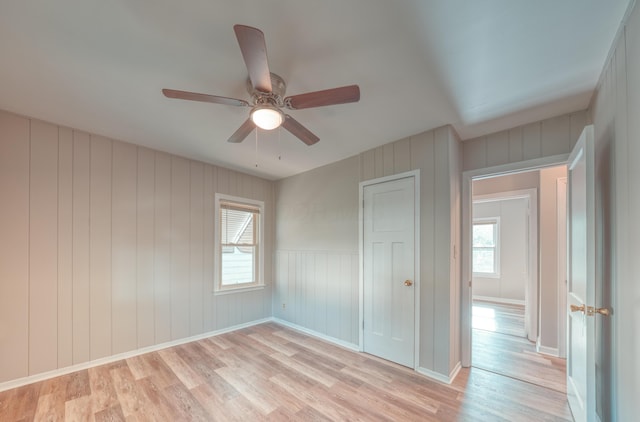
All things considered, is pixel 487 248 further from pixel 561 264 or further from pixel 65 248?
pixel 65 248

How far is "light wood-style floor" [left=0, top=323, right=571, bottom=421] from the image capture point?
2115mm

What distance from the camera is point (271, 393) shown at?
7.93 ft

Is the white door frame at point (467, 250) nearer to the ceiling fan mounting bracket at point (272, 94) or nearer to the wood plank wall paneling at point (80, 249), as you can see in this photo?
the ceiling fan mounting bracket at point (272, 94)

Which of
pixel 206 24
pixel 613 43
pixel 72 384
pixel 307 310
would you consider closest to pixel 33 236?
pixel 72 384

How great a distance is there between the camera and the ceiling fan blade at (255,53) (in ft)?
4.05

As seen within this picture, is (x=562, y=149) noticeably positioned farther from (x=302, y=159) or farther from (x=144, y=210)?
(x=144, y=210)

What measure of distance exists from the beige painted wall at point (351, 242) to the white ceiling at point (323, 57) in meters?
0.49

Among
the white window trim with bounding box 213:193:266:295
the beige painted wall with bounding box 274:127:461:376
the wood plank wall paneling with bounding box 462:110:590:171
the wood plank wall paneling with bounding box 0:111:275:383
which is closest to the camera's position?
the wood plank wall paneling with bounding box 462:110:590:171

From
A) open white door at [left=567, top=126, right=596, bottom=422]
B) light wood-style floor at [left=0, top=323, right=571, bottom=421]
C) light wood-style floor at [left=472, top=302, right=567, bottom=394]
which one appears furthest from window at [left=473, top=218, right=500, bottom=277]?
open white door at [left=567, top=126, right=596, bottom=422]

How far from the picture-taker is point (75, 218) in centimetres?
287

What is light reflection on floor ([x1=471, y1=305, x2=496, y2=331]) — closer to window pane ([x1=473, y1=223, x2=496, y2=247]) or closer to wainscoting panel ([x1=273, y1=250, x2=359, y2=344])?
window pane ([x1=473, y1=223, x2=496, y2=247])

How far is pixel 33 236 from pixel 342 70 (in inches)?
132

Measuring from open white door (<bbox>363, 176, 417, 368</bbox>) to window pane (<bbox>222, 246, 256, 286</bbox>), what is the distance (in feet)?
7.00

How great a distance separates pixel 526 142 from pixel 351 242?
2.18 m
